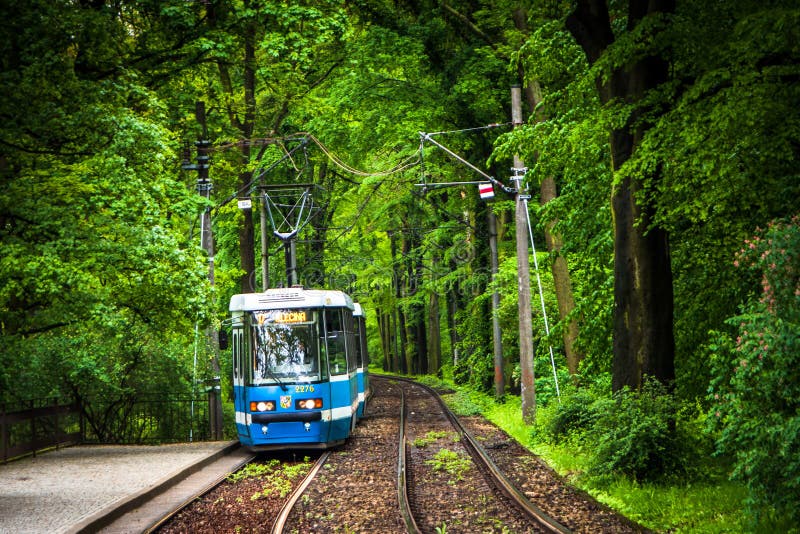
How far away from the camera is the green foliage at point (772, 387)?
302 inches

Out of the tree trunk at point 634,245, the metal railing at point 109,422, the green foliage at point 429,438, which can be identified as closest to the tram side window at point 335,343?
the green foliage at point 429,438

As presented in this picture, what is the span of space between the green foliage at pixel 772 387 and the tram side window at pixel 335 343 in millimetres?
10129

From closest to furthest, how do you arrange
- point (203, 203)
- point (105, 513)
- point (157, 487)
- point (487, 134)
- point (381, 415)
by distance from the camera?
1. point (105, 513)
2. point (157, 487)
3. point (203, 203)
4. point (381, 415)
5. point (487, 134)

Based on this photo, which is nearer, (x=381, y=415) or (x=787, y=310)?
(x=787, y=310)

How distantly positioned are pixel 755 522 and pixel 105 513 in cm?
740

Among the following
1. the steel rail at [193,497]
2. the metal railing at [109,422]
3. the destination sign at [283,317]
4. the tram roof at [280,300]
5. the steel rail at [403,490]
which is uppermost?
the tram roof at [280,300]

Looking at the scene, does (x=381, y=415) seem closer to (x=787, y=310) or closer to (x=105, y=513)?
(x=105, y=513)

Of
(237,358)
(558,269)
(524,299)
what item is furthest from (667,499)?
(558,269)

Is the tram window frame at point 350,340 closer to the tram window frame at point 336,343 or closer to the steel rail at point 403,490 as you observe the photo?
the tram window frame at point 336,343

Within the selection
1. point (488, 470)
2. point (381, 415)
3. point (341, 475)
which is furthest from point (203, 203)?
point (381, 415)

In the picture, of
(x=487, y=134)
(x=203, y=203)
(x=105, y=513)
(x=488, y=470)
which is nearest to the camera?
(x=105, y=513)

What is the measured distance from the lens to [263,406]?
16922 mm

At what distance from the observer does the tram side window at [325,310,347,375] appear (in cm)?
1752

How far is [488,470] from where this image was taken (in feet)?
45.7
